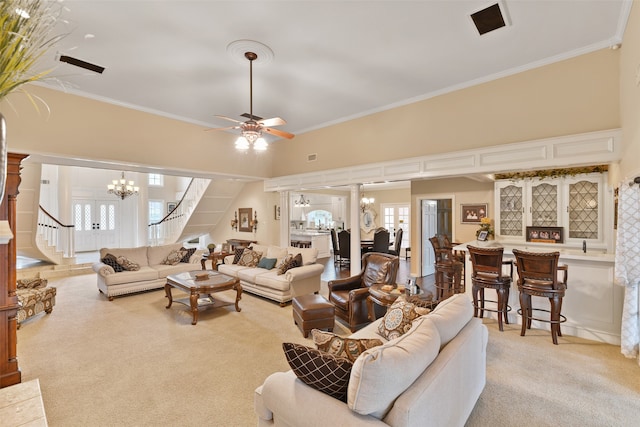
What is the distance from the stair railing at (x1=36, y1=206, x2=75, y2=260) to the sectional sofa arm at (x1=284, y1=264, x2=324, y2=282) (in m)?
6.33

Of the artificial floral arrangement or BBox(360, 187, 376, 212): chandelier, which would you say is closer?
the artificial floral arrangement

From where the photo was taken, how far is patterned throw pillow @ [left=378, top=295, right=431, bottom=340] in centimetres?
254

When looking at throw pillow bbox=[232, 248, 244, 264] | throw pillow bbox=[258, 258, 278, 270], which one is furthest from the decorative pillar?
throw pillow bbox=[232, 248, 244, 264]

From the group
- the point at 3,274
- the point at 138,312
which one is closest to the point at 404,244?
the point at 138,312

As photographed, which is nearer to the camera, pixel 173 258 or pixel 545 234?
pixel 545 234

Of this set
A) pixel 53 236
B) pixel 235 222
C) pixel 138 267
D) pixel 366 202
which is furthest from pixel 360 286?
pixel 53 236

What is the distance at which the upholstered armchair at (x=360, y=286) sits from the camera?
3.87 m

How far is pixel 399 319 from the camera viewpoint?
2615 mm

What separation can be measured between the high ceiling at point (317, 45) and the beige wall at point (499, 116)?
187 mm

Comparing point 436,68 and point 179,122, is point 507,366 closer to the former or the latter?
point 436,68

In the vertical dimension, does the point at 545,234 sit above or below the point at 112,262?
above

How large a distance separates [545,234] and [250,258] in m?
6.00

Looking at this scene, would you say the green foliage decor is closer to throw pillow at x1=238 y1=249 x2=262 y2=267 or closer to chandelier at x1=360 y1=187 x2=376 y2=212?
throw pillow at x1=238 y1=249 x2=262 y2=267

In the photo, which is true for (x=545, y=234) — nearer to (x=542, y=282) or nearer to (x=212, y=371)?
(x=542, y=282)
